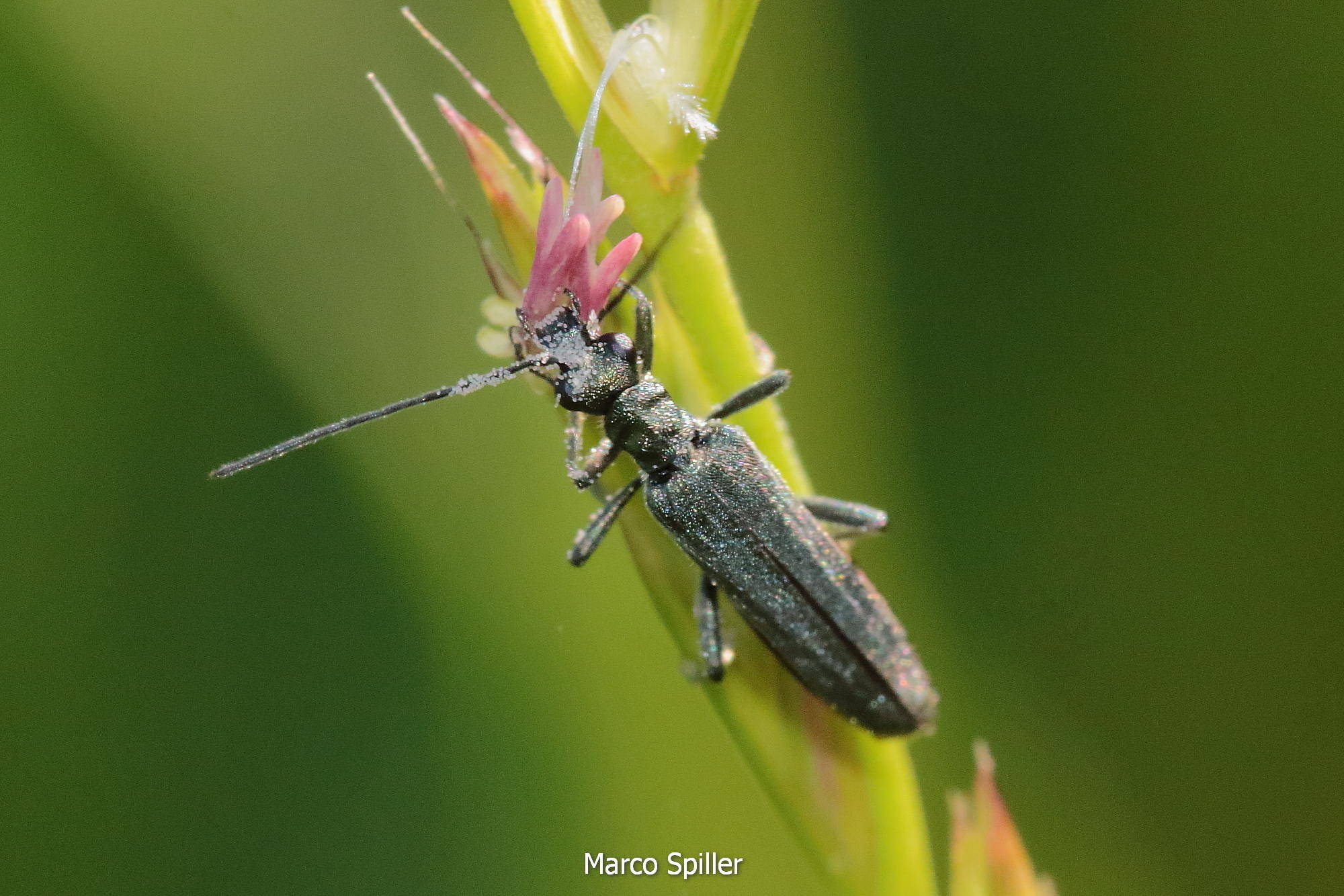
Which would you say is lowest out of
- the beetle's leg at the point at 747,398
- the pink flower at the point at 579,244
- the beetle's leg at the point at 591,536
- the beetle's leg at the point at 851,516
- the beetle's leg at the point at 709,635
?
the beetle's leg at the point at 709,635

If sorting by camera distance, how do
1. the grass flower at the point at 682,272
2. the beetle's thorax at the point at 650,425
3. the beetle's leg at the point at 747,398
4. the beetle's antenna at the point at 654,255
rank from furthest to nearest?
the beetle's thorax at the point at 650,425 < the beetle's leg at the point at 747,398 < the beetle's antenna at the point at 654,255 < the grass flower at the point at 682,272

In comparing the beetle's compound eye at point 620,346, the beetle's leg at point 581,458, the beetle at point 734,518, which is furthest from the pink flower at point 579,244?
the beetle's compound eye at point 620,346

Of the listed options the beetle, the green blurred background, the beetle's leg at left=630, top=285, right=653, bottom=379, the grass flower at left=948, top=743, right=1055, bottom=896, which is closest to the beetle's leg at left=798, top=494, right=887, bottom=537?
the beetle

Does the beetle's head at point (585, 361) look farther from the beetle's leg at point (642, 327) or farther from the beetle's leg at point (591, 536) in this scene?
the beetle's leg at point (591, 536)

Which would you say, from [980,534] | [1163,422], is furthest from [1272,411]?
[980,534]

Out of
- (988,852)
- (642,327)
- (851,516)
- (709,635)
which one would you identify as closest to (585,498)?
(642,327)

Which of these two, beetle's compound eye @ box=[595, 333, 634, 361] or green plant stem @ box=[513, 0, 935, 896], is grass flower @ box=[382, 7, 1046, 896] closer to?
green plant stem @ box=[513, 0, 935, 896]

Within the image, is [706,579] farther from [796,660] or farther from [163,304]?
[163,304]

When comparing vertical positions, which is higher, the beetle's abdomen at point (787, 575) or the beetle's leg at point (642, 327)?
the beetle's leg at point (642, 327)

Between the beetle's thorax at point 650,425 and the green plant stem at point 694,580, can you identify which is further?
the beetle's thorax at point 650,425
